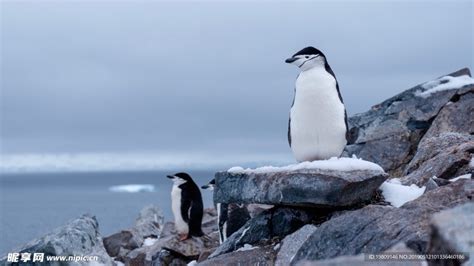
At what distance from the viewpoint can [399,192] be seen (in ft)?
25.3

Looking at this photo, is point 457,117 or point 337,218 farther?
point 457,117

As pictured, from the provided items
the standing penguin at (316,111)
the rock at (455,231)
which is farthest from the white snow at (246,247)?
the rock at (455,231)

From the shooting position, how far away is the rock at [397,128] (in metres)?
13.4

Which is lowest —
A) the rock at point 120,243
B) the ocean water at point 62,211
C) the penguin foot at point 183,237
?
the ocean water at point 62,211

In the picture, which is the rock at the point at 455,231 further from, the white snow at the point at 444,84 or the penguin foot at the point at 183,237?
the white snow at the point at 444,84

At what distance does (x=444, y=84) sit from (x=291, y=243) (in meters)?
8.10

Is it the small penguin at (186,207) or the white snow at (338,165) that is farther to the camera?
the small penguin at (186,207)

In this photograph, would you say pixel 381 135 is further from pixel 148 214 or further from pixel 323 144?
pixel 148 214

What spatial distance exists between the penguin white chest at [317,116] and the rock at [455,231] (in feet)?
12.8

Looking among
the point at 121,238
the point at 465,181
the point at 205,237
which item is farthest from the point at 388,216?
the point at 121,238

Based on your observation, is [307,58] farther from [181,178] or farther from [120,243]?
[120,243]

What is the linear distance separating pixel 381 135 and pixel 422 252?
28.3ft

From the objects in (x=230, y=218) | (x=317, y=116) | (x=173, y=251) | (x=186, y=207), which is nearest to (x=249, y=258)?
(x=317, y=116)

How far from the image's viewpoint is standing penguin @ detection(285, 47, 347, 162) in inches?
307
